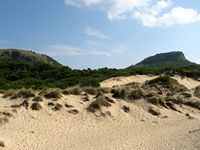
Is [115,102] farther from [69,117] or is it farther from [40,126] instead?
[40,126]

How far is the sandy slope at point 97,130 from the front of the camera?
56.7 feet

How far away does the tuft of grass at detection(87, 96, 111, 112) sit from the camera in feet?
77.8

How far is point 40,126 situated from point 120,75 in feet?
98.3

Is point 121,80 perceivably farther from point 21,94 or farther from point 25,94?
point 25,94

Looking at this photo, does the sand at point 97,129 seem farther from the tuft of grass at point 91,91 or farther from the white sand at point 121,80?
the white sand at point 121,80

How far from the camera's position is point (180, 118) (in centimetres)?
2525

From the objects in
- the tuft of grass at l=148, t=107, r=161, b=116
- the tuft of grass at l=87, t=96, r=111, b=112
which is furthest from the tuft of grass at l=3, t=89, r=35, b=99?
the tuft of grass at l=148, t=107, r=161, b=116

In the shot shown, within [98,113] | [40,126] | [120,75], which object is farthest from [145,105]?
[120,75]

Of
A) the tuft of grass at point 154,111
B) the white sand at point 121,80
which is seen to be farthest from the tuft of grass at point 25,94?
the white sand at point 121,80

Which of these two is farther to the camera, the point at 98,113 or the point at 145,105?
the point at 145,105

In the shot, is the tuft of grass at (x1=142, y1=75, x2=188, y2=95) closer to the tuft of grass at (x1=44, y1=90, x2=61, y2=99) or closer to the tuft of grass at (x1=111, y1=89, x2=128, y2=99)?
the tuft of grass at (x1=111, y1=89, x2=128, y2=99)

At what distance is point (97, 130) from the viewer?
20.8 m

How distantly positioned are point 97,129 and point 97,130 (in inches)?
8.1

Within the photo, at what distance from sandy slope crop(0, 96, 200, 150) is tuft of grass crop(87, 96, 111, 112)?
0.46 metres
